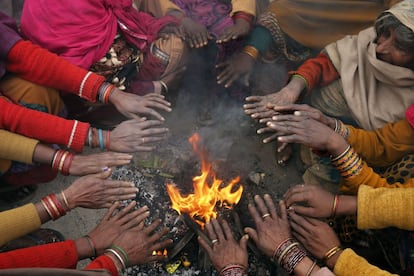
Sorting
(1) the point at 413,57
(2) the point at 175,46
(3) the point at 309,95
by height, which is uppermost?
(1) the point at 413,57

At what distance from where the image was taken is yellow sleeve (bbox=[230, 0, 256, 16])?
3877 millimetres

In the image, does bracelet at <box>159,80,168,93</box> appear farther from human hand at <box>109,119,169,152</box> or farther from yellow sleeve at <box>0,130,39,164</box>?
yellow sleeve at <box>0,130,39,164</box>

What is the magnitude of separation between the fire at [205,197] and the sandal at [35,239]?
888 millimetres

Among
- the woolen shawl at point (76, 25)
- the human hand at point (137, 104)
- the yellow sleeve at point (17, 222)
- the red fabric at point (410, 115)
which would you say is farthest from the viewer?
the woolen shawl at point (76, 25)

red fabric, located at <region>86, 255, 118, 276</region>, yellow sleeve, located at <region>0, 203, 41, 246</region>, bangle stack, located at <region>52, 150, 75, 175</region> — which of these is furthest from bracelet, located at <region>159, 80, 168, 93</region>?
red fabric, located at <region>86, 255, 118, 276</region>

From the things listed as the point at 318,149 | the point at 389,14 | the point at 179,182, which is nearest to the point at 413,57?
the point at 389,14

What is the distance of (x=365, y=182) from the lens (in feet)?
8.49

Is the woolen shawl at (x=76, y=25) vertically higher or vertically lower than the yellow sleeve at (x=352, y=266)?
higher

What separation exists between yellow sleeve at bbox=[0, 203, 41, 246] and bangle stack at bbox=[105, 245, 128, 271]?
451 mm

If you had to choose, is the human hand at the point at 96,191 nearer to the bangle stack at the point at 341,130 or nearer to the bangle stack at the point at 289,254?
the bangle stack at the point at 289,254

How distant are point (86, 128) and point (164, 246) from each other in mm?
969

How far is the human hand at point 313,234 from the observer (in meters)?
2.40

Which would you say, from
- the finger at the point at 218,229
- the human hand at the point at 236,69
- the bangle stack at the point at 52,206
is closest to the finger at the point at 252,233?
the finger at the point at 218,229

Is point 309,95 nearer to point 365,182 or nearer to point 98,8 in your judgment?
point 365,182
